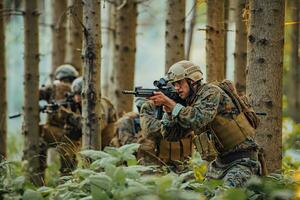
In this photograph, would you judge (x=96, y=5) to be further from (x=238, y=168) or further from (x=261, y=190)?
(x=261, y=190)

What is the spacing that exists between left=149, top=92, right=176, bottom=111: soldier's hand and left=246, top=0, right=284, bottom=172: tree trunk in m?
0.98

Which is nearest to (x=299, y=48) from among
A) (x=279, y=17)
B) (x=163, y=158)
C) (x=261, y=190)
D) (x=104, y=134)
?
(x=104, y=134)

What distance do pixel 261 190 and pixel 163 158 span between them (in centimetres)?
338

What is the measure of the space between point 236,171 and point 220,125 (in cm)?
49

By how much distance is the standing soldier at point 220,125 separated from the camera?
7160 mm

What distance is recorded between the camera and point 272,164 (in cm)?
797

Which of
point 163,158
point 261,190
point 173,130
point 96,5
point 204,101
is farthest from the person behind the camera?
point 163,158

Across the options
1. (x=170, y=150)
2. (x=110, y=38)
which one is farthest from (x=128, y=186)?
(x=110, y=38)

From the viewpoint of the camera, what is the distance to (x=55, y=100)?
42.3 ft

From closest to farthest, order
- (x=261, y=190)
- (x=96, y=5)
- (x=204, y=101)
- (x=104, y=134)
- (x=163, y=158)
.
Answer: (x=261, y=190) < (x=204, y=101) < (x=96, y=5) < (x=163, y=158) < (x=104, y=134)

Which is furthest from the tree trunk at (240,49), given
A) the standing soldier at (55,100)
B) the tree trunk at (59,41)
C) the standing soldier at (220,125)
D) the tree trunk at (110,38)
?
the tree trunk at (59,41)

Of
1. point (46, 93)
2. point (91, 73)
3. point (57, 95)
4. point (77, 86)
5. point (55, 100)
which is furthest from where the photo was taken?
point (46, 93)

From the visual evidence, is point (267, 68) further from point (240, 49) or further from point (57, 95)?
point (57, 95)

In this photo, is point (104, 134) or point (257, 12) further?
point (104, 134)
